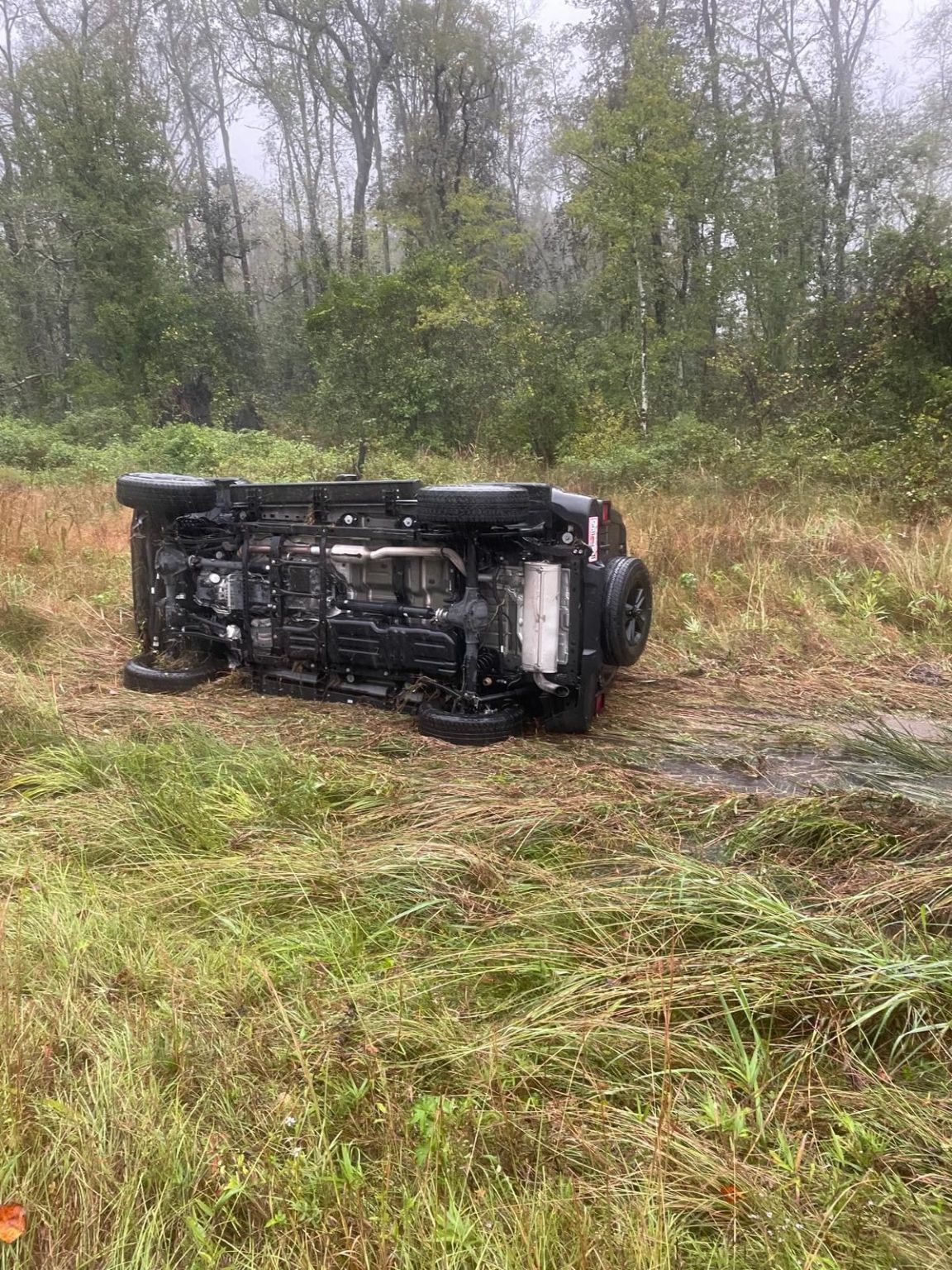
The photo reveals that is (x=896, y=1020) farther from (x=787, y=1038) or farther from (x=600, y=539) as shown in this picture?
(x=600, y=539)

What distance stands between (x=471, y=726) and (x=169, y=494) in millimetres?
2454

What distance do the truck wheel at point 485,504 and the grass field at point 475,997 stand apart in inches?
42.3

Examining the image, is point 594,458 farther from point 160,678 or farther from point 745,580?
point 160,678

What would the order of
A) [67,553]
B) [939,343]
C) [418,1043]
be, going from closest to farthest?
[418,1043]
[67,553]
[939,343]

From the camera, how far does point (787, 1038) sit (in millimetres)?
1837

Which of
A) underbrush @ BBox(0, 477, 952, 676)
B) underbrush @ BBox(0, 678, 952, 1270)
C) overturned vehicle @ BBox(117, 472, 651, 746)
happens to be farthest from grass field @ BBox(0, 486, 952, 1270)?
underbrush @ BBox(0, 477, 952, 676)

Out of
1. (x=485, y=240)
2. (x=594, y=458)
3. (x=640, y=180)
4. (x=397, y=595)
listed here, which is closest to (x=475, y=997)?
(x=397, y=595)

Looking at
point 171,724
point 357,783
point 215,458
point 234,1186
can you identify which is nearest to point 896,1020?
point 234,1186

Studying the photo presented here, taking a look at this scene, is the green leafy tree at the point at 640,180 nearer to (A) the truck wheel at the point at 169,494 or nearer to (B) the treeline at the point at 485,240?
(B) the treeline at the point at 485,240

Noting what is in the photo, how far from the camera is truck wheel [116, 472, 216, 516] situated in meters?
4.84

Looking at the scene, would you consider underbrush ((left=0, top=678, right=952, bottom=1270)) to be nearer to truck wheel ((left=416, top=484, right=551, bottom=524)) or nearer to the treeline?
truck wheel ((left=416, top=484, right=551, bottom=524))

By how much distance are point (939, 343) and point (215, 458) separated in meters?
11.9

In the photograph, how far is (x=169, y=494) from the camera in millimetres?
4867

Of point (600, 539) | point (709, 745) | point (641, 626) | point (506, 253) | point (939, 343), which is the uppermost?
point (506, 253)
